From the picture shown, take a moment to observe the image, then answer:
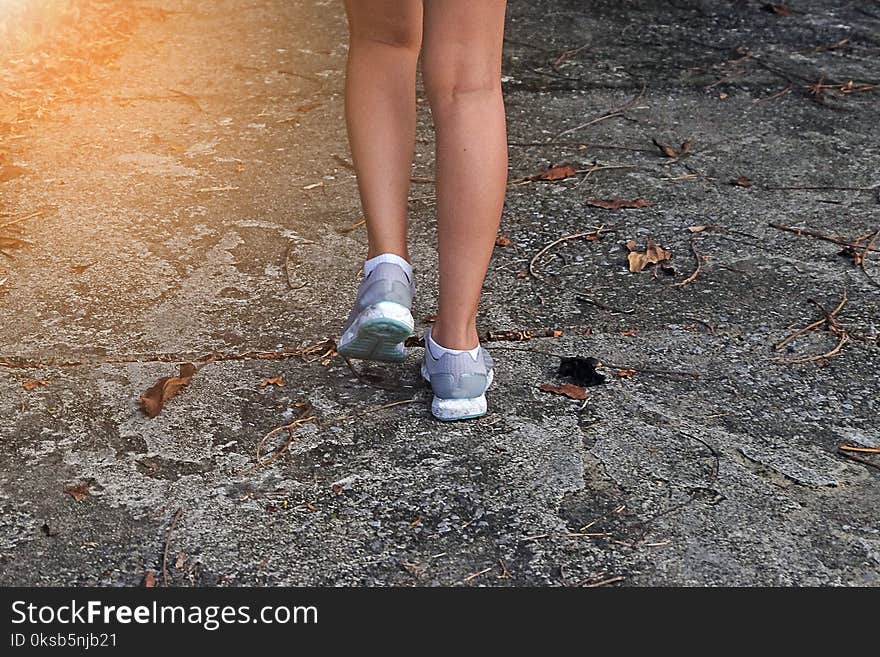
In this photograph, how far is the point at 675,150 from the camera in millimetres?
3594

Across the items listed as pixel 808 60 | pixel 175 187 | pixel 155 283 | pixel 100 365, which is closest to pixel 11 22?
pixel 175 187

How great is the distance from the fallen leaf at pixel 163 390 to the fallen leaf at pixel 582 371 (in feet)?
2.66

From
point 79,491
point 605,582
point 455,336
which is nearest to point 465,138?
point 455,336

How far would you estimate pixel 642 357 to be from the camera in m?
2.46

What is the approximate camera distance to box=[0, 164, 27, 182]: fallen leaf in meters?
3.32

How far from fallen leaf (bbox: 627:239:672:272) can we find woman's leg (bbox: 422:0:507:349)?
80 centimetres

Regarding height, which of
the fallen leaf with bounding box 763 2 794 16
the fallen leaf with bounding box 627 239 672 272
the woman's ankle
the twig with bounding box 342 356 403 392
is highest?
the fallen leaf with bounding box 763 2 794 16

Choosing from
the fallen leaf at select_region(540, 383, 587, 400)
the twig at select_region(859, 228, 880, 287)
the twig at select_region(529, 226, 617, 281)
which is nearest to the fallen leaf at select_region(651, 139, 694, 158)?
the twig at select_region(529, 226, 617, 281)

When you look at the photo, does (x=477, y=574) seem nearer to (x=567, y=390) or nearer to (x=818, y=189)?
(x=567, y=390)

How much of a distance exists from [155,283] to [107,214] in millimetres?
478

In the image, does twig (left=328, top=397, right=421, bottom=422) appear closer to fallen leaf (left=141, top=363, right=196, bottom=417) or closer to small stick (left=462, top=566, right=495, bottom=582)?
fallen leaf (left=141, top=363, right=196, bottom=417)

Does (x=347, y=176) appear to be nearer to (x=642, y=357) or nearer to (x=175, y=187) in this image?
(x=175, y=187)

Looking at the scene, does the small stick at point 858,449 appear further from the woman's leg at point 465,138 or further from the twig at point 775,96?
the twig at point 775,96

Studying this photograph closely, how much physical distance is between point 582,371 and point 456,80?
2.38ft
